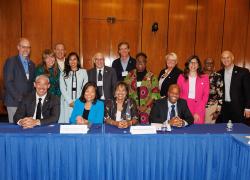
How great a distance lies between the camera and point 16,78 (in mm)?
4074

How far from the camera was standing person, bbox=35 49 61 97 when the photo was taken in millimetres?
4133

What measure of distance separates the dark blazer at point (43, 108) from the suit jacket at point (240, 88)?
2.76m

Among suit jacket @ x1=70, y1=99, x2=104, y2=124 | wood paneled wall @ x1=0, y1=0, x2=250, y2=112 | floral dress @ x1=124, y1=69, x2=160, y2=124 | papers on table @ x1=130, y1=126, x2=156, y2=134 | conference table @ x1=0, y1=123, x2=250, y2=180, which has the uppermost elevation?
wood paneled wall @ x1=0, y1=0, x2=250, y2=112

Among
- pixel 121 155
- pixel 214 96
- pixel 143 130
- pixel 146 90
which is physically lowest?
pixel 121 155

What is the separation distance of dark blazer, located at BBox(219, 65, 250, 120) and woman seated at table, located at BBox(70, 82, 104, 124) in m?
2.19

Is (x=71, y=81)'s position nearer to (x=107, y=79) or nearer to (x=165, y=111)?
(x=107, y=79)

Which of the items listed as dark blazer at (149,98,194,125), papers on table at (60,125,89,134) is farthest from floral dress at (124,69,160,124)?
papers on table at (60,125,89,134)

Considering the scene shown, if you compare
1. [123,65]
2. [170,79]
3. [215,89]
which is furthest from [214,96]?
[123,65]

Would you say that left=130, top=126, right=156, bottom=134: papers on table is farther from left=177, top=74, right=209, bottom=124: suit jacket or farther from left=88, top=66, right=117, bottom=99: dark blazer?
left=88, top=66, right=117, bottom=99: dark blazer

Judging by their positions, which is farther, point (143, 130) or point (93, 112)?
point (93, 112)

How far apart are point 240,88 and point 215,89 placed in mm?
380

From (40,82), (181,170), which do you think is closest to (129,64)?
(40,82)

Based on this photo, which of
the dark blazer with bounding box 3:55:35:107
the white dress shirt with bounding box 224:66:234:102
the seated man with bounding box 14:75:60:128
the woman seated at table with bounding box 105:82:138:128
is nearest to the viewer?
the seated man with bounding box 14:75:60:128

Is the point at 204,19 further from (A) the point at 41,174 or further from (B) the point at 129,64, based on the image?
(A) the point at 41,174
